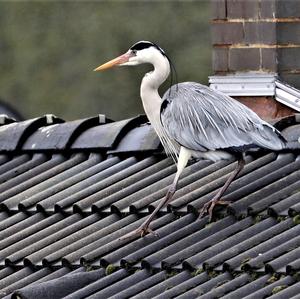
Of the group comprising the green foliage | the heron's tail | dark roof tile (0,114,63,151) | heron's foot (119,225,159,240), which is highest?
the heron's tail

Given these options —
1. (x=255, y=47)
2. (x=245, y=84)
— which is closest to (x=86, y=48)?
(x=255, y=47)

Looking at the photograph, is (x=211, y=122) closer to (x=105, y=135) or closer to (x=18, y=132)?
(x=105, y=135)

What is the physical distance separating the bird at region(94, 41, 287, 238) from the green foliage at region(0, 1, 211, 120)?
13.2 metres

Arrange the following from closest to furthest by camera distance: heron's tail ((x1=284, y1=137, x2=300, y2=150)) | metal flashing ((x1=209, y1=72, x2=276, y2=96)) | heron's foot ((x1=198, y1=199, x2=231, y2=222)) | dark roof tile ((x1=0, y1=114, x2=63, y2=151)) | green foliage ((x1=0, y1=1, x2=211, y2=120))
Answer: heron's foot ((x1=198, y1=199, x2=231, y2=222)) < heron's tail ((x1=284, y1=137, x2=300, y2=150)) < metal flashing ((x1=209, y1=72, x2=276, y2=96)) < dark roof tile ((x1=0, y1=114, x2=63, y2=151)) < green foliage ((x1=0, y1=1, x2=211, y2=120))

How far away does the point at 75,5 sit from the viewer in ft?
83.4

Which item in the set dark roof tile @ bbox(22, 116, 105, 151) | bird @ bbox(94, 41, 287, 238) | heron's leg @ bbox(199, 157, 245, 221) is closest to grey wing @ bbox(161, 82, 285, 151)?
bird @ bbox(94, 41, 287, 238)

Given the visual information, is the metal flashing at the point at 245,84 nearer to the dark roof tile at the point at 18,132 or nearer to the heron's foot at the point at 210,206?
the dark roof tile at the point at 18,132

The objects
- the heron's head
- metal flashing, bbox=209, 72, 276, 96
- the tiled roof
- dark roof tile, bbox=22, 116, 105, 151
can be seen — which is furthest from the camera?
dark roof tile, bbox=22, 116, 105, 151

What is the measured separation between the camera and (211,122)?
30.1ft

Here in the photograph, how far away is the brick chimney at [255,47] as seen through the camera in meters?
10.2

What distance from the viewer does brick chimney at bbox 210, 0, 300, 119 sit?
10219mm

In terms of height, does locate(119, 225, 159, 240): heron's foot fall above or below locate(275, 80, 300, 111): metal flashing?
below

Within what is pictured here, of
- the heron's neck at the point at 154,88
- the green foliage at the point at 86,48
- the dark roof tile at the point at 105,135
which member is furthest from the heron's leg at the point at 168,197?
the green foliage at the point at 86,48

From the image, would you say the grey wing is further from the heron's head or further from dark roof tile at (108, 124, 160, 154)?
dark roof tile at (108, 124, 160, 154)
